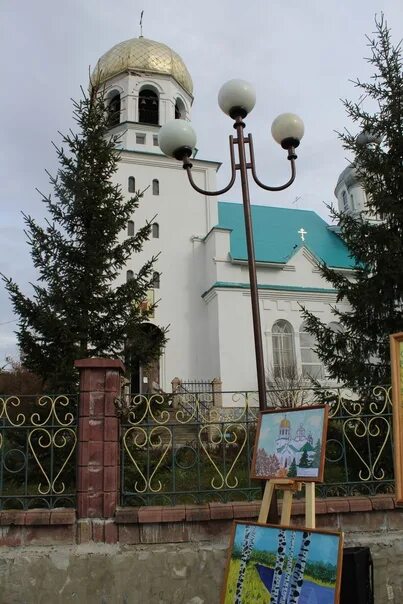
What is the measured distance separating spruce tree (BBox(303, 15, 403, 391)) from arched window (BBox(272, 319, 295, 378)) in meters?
10.4

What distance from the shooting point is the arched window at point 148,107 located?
22750 millimetres

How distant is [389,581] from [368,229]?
17.8ft

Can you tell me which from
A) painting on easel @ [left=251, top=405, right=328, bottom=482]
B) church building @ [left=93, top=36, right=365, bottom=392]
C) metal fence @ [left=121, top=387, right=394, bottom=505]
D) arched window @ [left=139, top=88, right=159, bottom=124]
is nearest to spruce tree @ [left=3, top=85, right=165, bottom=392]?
metal fence @ [left=121, top=387, right=394, bottom=505]

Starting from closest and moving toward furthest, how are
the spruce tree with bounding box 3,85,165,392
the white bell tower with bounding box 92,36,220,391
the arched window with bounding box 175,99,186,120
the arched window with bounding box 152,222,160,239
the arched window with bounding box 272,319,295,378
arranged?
the spruce tree with bounding box 3,85,165,392 → the arched window with bounding box 272,319,295,378 → the white bell tower with bounding box 92,36,220,391 → the arched window with bounding box 152,222,160,239 → the arched window with bounding box 175,99,186,120

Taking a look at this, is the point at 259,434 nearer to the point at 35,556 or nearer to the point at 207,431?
the point at 207,431

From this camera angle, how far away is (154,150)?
73.4ft

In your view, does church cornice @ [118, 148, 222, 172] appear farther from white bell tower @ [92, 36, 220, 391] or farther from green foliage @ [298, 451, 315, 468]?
green foliage @ [298, 451, 315, 468]

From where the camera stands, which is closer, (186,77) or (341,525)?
(341,525)

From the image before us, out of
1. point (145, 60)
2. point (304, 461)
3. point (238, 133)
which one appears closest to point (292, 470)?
point (304, 461)

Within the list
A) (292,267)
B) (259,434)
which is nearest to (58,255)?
(259,434)

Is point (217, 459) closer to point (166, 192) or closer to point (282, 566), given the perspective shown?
point (282, 566)

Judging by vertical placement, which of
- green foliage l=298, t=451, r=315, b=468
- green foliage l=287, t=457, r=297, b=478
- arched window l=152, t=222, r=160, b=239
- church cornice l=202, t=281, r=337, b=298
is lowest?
green foliage l=287, t=457, r=297, b=478

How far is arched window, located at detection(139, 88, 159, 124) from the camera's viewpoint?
2275 centimetres

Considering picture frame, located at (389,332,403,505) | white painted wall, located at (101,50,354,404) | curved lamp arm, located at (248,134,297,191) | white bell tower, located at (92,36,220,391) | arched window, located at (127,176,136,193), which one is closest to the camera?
picture frame, located at (389,332,403,505)
